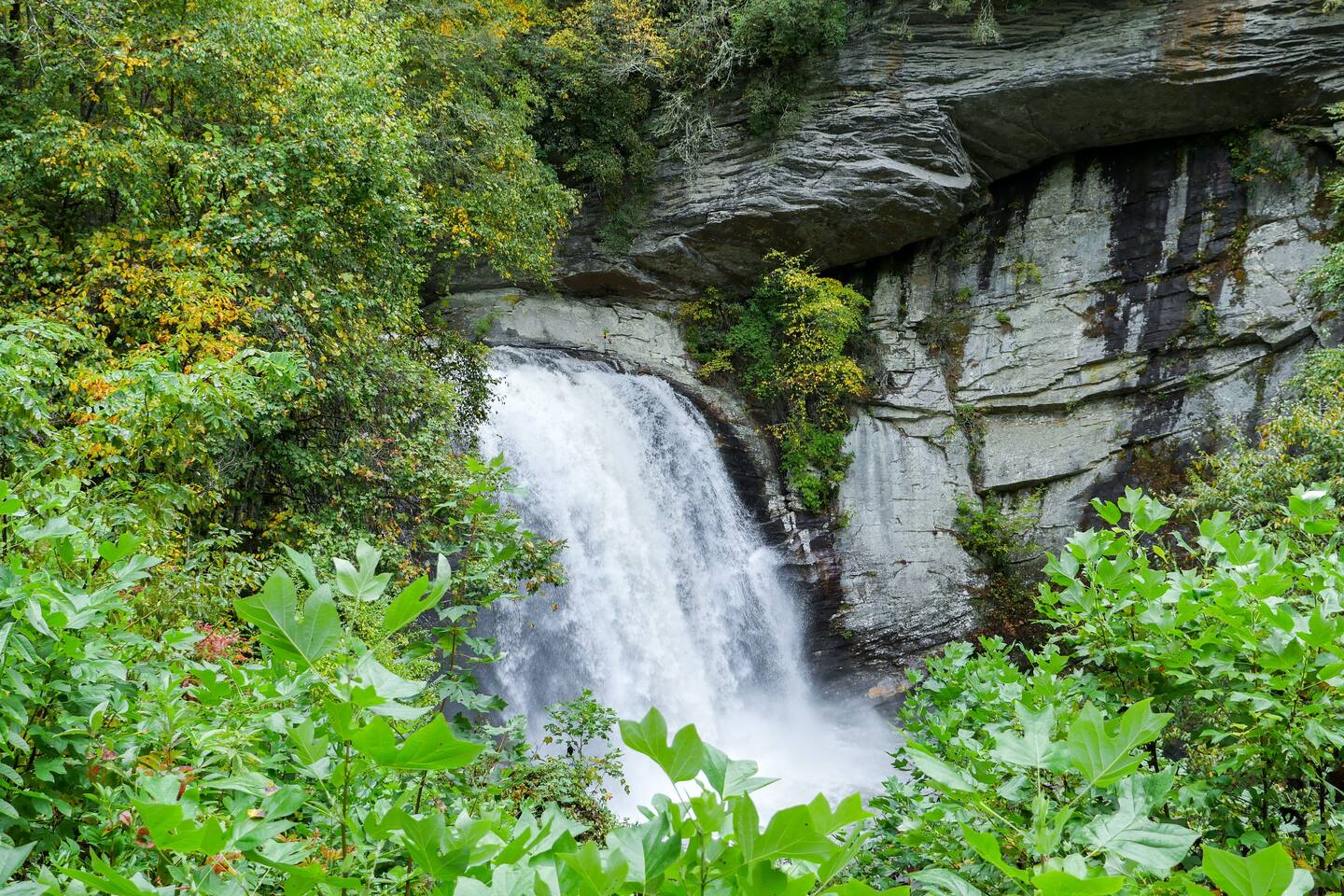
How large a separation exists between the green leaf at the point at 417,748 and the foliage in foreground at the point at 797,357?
41.6ft

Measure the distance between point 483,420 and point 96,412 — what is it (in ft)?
18.7

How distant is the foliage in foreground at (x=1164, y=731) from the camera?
95 centimetres

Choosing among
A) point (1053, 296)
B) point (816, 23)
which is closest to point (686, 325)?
point (816, 23)

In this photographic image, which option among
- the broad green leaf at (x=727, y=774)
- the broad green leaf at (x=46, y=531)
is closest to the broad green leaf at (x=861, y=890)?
the broad green leaf at (x=727, y=774)

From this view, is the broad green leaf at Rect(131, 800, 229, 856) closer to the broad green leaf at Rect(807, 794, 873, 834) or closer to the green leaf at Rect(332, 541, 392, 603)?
the green leaf at Rect(332, 541, 392, 603)

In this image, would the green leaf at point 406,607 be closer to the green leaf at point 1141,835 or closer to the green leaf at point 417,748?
the green leaf at point 417,748

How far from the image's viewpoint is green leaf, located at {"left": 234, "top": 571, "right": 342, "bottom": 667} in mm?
797

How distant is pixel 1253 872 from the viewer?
2.29 ft

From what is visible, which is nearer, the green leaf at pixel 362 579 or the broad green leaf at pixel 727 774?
the broad green leaf at pixel 727 774

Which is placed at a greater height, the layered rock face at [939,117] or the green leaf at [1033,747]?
the layered rock face at [939,117]

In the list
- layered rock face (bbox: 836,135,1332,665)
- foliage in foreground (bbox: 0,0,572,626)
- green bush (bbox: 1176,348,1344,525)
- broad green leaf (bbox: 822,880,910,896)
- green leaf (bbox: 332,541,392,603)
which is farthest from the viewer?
layered rock face (bbox: 836,135,1332,665)

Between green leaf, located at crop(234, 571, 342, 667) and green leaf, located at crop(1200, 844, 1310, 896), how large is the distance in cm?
85

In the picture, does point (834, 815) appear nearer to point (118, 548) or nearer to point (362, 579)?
point (362, 579)

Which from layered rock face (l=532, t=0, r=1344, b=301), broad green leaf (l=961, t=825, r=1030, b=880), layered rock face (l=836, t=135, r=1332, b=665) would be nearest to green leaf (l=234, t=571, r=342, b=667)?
broad green leaf (l=961, t=825, r=1030, b=880)
